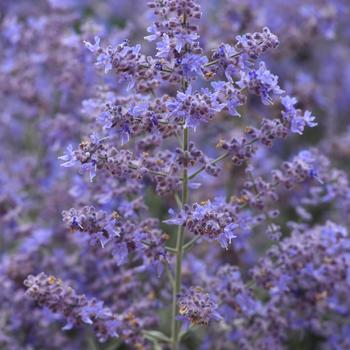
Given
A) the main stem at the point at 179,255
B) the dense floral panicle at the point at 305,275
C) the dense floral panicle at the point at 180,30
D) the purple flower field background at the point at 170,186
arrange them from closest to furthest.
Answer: the dense floral panicle at the point at 180,30
the purple flower field background at the point at 170,186
the main stem at the point at 179,255
the dense floral panicle at the point at 305,275

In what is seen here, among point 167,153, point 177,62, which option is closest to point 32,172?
point 167,153

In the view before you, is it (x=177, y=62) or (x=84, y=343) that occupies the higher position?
(x=177, y=62)

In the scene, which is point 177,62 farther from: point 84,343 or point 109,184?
point 84,343

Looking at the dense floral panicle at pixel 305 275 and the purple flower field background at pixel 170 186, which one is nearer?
the purple flower field background at pixel 170 186

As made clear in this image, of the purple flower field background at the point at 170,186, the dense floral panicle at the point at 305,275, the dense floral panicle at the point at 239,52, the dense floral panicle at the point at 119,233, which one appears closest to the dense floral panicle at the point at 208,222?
the purple flower field background at the point at 170,186

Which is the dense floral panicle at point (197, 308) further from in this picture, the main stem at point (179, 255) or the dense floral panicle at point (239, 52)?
the dense floral panicle at point (239, 52)

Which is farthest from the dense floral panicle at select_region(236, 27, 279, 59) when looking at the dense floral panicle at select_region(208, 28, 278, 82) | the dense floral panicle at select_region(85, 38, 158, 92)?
the dense floral panicle at select_region(85, 38, 158, 92)

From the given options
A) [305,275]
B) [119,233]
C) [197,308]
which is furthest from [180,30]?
[305,275]

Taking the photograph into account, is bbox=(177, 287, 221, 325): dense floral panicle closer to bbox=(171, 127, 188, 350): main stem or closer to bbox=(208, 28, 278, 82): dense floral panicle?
bbox=(171, 127, 188, 350): main stem
